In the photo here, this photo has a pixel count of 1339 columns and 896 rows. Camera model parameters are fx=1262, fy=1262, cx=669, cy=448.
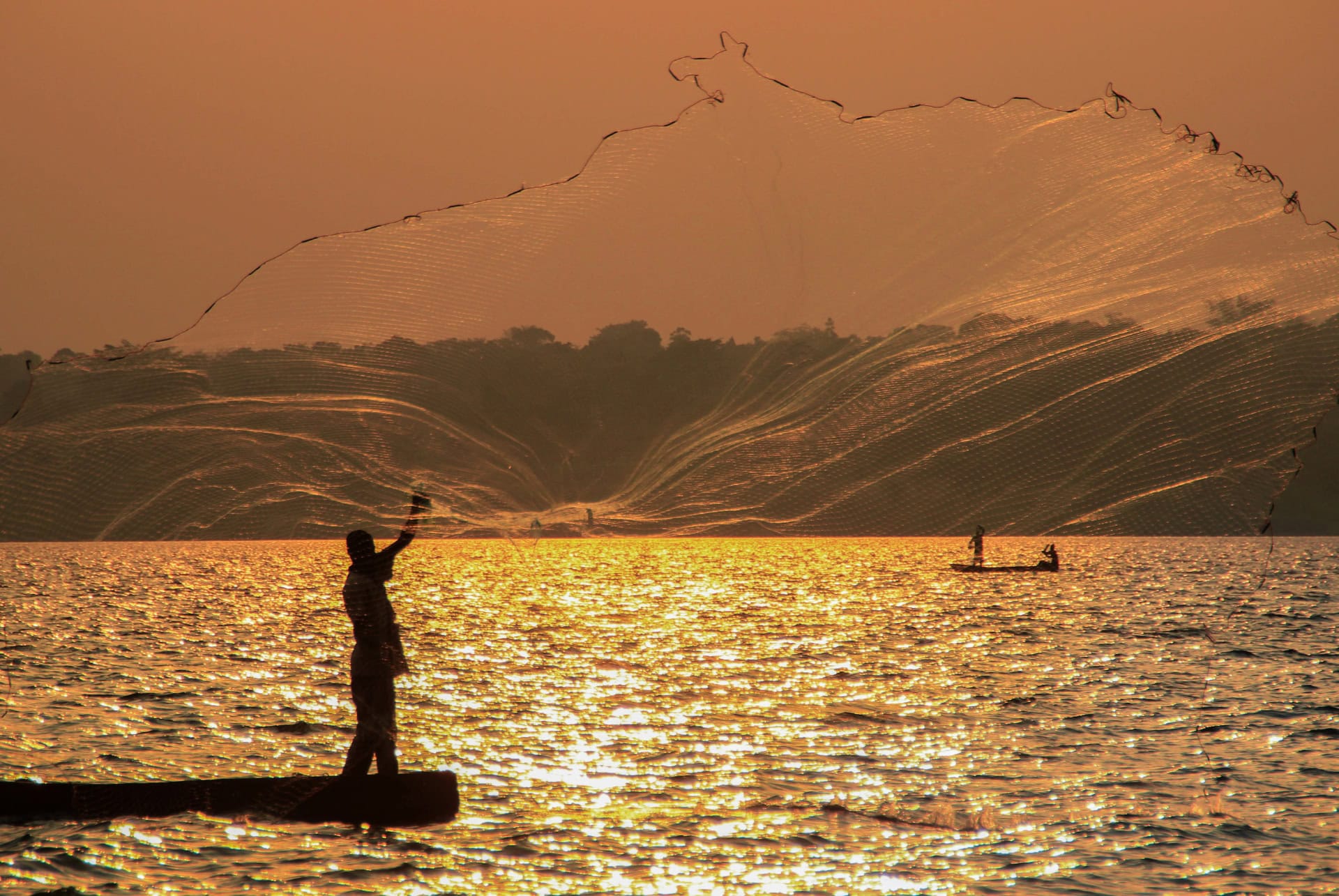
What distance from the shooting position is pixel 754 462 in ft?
34.9

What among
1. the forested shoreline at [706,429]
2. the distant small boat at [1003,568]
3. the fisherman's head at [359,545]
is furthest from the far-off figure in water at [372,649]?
the distant small boat at [1003,568]

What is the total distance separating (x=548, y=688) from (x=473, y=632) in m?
11.4

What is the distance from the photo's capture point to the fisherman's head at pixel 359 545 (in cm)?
1152

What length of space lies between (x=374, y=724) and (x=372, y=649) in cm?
78

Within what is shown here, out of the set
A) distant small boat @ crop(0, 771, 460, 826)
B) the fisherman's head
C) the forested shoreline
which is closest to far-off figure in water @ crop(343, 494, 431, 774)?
the fisherman's head

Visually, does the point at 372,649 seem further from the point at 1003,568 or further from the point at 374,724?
the point at 1003,568

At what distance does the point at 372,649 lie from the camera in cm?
1197

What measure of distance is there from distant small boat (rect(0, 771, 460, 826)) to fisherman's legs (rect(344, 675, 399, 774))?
0.13m

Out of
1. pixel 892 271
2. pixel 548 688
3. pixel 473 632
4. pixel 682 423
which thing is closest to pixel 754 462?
pixel 682 423

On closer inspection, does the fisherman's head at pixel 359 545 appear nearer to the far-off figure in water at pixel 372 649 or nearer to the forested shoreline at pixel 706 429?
the far-off figure in water at pixel 372 649

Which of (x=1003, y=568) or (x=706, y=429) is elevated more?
(x=706, y=429)

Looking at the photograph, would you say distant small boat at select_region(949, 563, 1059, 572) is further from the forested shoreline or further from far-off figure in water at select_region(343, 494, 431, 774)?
the forested shoreline

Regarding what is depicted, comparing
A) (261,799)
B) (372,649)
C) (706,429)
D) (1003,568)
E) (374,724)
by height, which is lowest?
(1003,568)

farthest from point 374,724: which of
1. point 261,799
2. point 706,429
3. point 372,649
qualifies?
point 706,429
